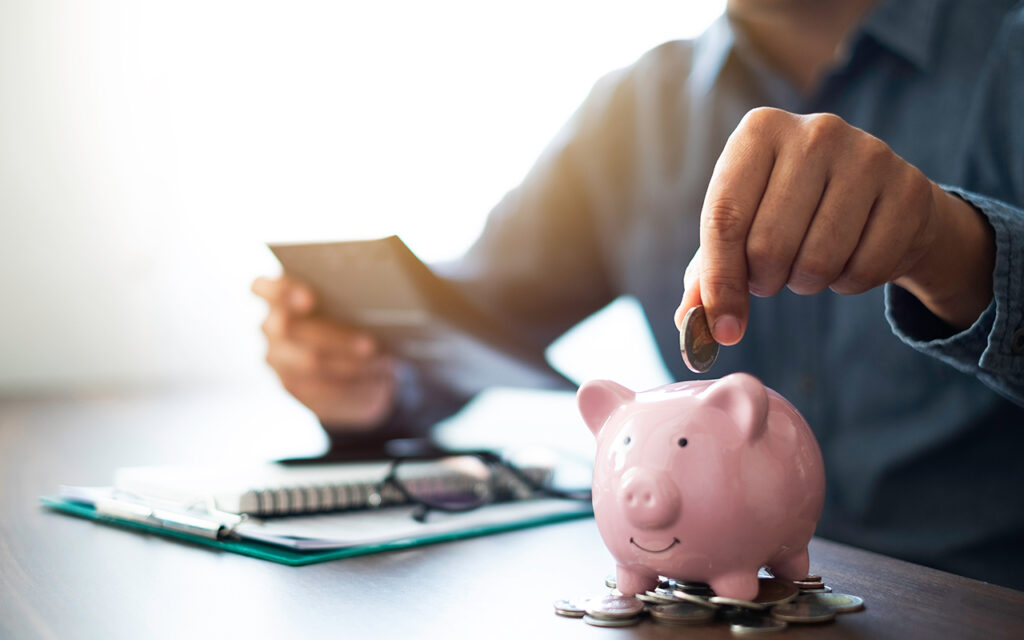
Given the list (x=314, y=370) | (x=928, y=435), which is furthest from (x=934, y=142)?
(x=314, y=370)

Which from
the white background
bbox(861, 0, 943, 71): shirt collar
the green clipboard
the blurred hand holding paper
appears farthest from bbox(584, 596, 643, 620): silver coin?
the white background

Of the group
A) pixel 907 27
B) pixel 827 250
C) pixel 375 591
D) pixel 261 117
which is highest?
pixel 261 117

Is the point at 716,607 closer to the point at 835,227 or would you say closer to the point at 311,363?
the point at 835,227

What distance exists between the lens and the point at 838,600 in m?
0.52

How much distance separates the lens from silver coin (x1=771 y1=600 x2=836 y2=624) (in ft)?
1.60

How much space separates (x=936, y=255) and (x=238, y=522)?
2.07ft

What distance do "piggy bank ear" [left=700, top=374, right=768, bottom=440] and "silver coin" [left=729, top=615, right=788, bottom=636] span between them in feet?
0.35

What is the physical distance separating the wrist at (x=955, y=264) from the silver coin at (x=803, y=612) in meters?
0.30

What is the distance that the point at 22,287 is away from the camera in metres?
2.46

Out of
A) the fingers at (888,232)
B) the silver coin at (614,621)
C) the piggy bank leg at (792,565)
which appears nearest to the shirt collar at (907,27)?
the fingers at (888,232)

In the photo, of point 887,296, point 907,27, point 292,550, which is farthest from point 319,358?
point 907,27

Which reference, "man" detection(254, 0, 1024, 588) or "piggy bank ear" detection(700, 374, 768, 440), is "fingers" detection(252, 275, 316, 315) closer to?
"man" detection(254, 0, 1024, 588)

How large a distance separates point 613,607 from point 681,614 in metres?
0.04

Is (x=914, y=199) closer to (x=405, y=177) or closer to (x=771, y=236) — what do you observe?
(x=771, y=236)
